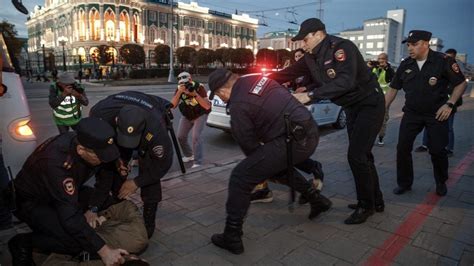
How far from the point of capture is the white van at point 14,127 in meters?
3.35

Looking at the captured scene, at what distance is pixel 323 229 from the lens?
346 cm

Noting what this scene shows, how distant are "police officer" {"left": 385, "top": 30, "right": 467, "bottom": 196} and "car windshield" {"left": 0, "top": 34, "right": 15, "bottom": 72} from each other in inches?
175

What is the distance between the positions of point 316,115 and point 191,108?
4123 mm

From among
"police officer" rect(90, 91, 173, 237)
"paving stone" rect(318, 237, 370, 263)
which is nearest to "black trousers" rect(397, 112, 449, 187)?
"paving stone" rect(318, 237, 370, 263)

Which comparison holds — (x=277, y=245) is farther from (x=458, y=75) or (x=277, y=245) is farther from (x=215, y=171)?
(x=458, y=75)

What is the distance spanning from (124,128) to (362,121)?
87.0 inches

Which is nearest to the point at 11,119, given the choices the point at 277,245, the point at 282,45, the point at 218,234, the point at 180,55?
the point at 218,234

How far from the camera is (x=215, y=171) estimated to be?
538cm

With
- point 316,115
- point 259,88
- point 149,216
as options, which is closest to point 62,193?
point 149,216

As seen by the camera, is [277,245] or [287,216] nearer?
[277,245]

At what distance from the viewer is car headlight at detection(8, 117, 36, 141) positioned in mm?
3389

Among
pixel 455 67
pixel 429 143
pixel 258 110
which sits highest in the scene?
pixel 455 67

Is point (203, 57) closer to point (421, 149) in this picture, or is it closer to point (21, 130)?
point (421, 149)

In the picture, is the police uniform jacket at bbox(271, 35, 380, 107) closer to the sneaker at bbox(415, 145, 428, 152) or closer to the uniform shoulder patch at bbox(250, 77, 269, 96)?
the uniform shoulder patch at bbox(250, 77, 269, 96)
